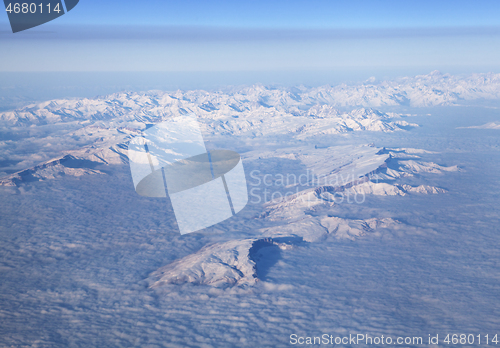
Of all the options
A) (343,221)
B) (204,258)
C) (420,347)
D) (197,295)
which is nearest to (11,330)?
(197,295)

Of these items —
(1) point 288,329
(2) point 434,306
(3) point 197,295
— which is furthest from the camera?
(3) point 197,295

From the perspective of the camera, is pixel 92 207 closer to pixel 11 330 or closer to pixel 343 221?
pixel 11 330

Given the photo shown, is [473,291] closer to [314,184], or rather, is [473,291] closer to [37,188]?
[314,184]

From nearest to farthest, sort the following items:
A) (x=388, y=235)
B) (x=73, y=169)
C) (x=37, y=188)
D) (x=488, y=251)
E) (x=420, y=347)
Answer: (x=420, y=347), (x=488, y=251), (x=388, y=235), (x=37, y=188), (x=73, y=169)

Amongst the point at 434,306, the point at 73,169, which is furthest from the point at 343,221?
the point at 73,169

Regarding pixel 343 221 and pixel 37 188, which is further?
pixel 37 188

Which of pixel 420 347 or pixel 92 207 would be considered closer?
pixel 420 347

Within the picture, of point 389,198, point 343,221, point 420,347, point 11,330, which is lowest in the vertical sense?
point 389,198

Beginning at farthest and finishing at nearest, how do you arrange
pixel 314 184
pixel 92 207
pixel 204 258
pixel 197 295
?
pixel 314 184 → pixel 92 207 → pixel 204 258 → pixel 197 295

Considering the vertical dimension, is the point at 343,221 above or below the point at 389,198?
above
